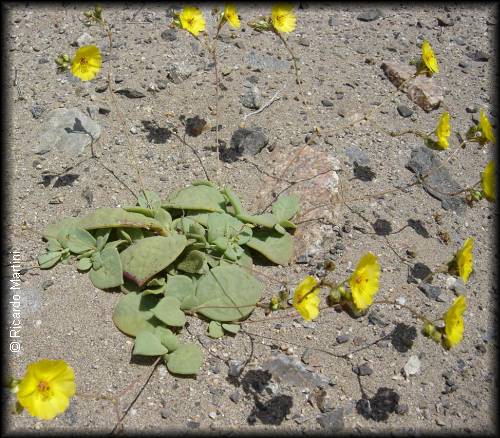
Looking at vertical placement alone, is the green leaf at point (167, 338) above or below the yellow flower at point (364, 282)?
below

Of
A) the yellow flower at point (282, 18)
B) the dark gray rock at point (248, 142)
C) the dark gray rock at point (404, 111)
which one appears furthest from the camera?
the dark gray rock at point (404, 111)

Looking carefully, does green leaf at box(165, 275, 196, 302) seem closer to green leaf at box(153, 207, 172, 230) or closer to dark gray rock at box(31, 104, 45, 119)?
green leaf at box(153, 207, 172, 230)

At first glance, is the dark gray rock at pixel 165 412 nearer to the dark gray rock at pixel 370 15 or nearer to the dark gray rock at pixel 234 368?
the dark gray rock at pixel 234 368

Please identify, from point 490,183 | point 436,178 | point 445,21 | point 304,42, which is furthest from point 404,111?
point 445,21

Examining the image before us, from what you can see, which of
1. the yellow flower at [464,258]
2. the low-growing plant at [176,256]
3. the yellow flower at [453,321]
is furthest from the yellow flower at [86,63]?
the yellow flower at [453,321]

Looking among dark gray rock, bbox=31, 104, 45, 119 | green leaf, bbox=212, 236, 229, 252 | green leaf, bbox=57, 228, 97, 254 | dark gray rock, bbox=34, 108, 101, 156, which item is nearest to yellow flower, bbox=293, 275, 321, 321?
green leaf, bbox=212, 236, 229, 252
